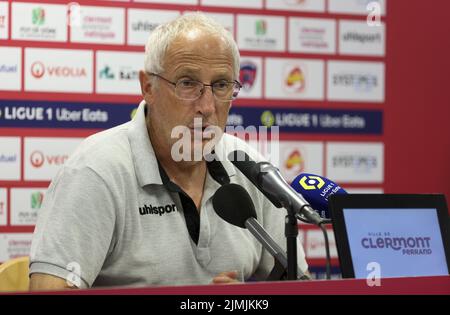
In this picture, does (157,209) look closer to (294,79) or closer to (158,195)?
(158,195)

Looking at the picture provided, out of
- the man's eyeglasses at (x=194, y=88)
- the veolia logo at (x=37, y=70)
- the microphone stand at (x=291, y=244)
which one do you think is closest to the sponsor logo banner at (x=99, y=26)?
the veolia logo at (x=37, y=70)

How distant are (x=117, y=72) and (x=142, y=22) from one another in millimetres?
280

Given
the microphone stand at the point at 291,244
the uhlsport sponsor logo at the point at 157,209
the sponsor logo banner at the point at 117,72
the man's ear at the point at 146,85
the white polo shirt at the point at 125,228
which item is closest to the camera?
the microphone stand at the point at 291,244

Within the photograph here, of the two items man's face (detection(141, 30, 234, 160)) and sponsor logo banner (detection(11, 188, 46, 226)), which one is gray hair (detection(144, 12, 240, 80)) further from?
sponsor logo banner (detection(11, 188, 46, 226))

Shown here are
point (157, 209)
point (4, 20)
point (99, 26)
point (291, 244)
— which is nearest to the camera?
point (291, 244)

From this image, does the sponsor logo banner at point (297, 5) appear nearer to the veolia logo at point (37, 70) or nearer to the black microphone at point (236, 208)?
the veolia logo at point (37, 70)

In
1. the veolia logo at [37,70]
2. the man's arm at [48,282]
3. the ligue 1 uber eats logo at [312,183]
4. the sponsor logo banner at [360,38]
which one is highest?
the sponsor logo banner at [360,38]

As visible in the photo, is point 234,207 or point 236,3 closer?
point 234,207

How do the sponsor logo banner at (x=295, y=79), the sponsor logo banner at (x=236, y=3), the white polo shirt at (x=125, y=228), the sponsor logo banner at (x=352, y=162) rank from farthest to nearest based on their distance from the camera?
the sponsor logo banner at (x=352, y=162) < the sponsor logo banner at (x=295, y=79) < the sponsor logo banner at (x=236, y=3) < the white polo shirt at (x=125, y=228)

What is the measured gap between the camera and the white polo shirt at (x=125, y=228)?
168 centimetres

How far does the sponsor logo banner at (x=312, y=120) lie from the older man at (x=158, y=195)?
149cm

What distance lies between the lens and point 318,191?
5.15ft

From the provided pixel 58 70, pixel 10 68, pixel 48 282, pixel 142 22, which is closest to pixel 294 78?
pixel 142 22
